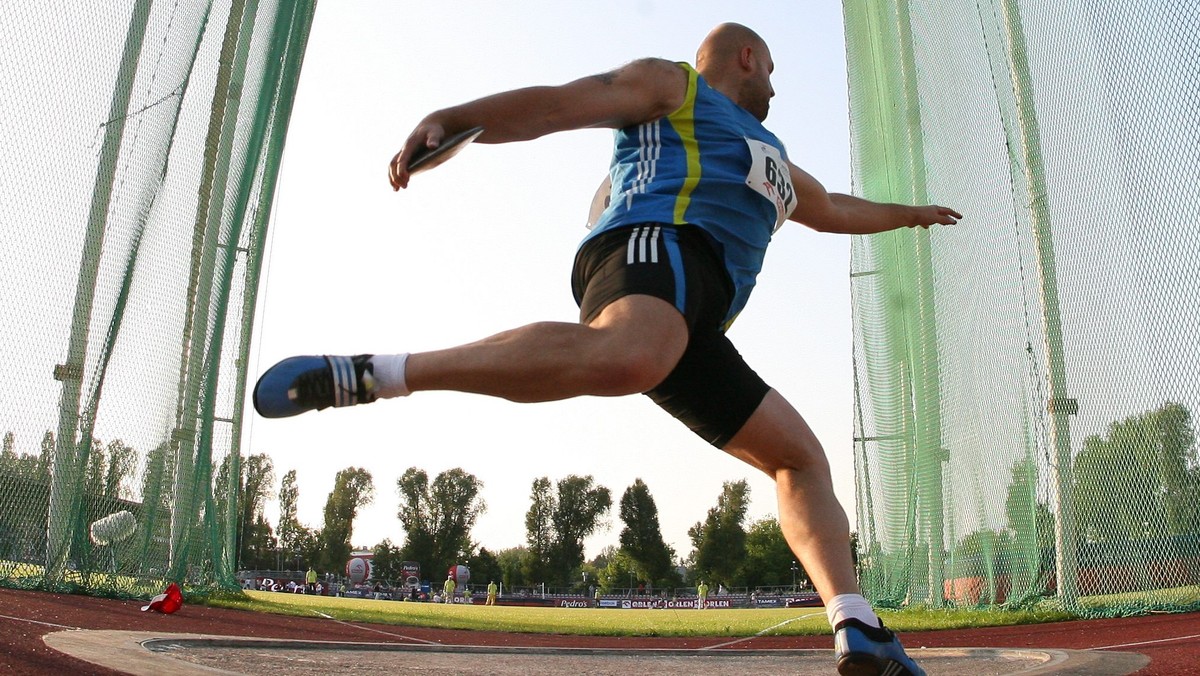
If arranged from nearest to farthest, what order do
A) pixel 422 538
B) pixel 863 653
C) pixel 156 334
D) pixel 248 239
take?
pixel 863 653 → pixel 156 334 → pixel 248 239 → pixel 422 538

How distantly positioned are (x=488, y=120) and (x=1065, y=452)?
505cm

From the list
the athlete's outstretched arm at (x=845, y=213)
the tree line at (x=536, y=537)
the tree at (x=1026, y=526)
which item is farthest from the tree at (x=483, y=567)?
the athlete's outstretched arm at (x=845, y=213)

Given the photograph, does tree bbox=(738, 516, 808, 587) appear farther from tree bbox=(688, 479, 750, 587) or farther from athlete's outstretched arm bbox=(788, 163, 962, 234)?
athlete's outstretched arm bbox=(788, 163, 962, 234)

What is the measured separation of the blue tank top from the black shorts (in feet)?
0.15

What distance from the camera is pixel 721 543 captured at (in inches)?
2253

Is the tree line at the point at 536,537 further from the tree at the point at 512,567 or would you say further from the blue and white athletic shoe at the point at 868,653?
the blue and white athletic shoe at the point at 868,653

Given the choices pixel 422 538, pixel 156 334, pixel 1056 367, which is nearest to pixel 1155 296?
pixel 1056 367

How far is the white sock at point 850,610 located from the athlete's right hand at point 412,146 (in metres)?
1.20

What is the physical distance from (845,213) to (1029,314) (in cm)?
401

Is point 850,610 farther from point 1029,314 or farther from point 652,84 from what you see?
point 1029,314

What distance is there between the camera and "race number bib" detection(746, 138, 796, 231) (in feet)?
6.98

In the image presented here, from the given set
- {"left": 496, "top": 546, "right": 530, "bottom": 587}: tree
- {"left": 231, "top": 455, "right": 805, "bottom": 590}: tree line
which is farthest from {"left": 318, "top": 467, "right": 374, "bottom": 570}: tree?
{"left": 496, "top": 546, "right": 530, "bottom": 587}: tree

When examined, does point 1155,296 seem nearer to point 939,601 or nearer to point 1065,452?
point 1065,452

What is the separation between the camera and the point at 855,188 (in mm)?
8727
